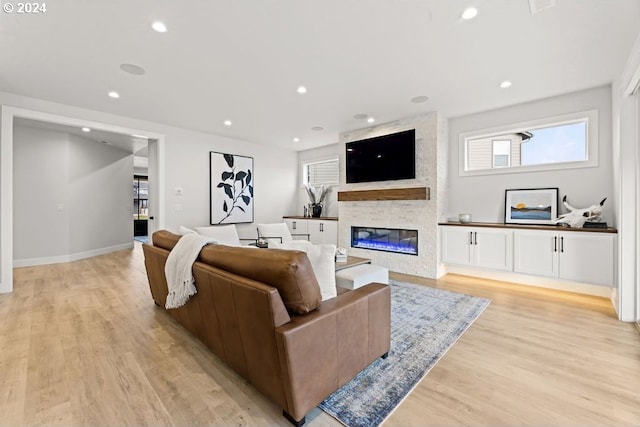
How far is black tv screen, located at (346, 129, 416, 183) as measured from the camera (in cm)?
462

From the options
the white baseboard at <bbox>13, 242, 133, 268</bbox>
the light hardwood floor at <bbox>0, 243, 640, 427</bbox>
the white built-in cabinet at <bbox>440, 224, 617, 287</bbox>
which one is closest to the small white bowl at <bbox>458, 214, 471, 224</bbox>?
the white built-in cabinet at <bbox>440, 224, 617, 287</bbox>

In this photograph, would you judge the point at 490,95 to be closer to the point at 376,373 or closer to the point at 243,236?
the point at 376,373

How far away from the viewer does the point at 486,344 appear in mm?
2307

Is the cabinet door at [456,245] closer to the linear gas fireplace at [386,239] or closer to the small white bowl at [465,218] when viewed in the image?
the small white bowl at [465,218]

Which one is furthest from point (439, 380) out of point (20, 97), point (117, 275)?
point (20, 97)

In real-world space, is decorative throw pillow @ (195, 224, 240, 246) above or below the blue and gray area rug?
above

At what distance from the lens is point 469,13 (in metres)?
2.10

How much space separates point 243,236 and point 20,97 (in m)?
3.97

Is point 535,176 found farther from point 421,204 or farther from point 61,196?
point 61,196

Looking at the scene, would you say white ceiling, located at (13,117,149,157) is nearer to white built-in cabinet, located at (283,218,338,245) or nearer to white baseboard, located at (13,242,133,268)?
white baseboard, located at (13,242,133,268)

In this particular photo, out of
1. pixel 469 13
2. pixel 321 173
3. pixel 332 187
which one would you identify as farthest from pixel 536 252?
pixel 321 173

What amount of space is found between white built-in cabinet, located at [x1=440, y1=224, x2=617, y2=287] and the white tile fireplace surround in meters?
0.25

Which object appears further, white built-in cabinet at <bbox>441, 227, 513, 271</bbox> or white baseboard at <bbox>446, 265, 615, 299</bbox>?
white built-in cabinet at <bbox>441, 227, 513, 271</bbox>

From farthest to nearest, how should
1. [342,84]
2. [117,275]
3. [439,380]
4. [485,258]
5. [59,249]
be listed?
[59,249] → [117,275] → [485,258] → [342,84] → [439,380]
